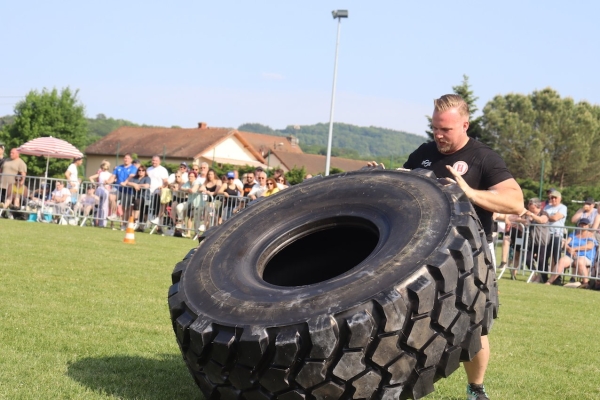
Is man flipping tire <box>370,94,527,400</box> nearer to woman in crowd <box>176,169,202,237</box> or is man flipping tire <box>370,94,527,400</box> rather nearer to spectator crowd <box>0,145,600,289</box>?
spectator crowd <box>0,145,600,289</box>

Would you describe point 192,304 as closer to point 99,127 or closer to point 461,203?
point 461,203

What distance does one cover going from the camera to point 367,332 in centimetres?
339

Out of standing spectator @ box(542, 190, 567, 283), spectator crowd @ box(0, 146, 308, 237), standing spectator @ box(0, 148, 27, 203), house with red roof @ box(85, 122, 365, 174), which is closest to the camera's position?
standing spectator @ box(542, 190, 567, 283)

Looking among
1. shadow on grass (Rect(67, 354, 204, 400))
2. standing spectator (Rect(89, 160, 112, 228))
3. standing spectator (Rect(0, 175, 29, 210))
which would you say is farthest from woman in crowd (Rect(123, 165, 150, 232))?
shadow on grass (Rect(67, 354, 204, 400))

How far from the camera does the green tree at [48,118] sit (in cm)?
7331

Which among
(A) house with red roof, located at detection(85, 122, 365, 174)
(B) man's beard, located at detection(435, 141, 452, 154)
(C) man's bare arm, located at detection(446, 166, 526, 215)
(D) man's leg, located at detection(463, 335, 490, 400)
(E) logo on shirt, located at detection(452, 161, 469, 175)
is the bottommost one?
(D) man's leg, located at detection(463, 335, 490, 400)

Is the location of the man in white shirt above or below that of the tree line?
below

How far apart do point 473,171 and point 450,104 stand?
0.43 metres

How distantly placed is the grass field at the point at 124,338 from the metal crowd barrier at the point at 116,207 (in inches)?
273

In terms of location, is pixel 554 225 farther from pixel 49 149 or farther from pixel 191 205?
pixel 49 149

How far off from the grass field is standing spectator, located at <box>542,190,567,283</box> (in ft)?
12.2

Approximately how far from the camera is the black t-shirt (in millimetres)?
4664

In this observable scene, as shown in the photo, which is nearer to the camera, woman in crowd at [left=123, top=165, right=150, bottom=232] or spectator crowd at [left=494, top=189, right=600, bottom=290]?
spectator crowd at [left=494, top=189, right=600, bottom=290]

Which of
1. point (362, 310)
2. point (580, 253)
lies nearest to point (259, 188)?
point (580, 253)
